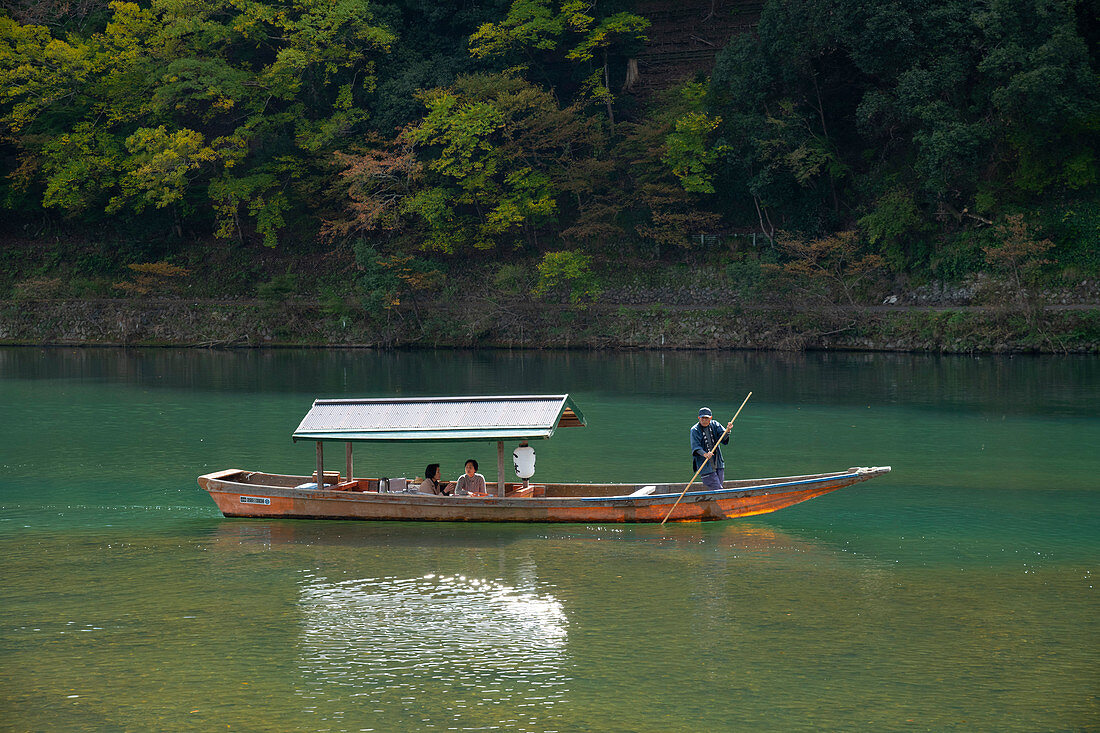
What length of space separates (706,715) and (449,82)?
45.9 meters

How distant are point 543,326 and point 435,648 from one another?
39.5 m

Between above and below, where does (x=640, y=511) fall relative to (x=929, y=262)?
below

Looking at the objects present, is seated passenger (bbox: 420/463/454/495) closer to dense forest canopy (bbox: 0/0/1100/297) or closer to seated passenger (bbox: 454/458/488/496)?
seated passenger (bbox: 454/458/488/496)

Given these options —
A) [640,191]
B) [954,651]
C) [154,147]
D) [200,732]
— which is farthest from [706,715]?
[154,147]

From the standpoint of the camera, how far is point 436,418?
17.3 metres

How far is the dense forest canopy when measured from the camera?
1666 inches

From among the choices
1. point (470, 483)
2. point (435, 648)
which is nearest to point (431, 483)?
point (470, 483)

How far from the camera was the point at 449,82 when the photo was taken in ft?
169

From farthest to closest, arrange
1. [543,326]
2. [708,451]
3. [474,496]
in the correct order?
[543,326]
[708,451]
[474,496]

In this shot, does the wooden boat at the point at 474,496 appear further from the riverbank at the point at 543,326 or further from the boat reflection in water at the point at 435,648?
the riverbank at the point at 543,326

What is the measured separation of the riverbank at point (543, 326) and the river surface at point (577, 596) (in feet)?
52.9

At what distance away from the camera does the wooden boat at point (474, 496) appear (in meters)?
16.3

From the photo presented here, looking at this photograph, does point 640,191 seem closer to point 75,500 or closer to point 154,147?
point 154,147

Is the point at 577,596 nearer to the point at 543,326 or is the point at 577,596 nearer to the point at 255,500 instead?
the point at 255,500
